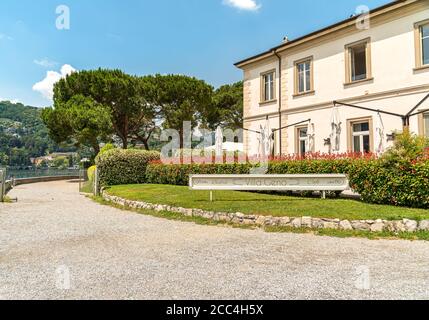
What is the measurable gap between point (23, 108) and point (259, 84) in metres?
74.4

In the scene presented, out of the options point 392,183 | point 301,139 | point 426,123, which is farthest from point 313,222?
point 301,139

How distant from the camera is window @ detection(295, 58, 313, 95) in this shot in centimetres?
1640

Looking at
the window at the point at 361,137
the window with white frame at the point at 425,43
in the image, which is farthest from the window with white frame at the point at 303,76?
the window with white frame at the point at 425,43

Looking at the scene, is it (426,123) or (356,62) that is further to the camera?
(356,62)

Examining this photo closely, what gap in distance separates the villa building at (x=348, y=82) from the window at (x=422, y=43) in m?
0.01

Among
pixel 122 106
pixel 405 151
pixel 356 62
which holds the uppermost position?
pixel 122 106

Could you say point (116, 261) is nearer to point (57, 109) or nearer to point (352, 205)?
point (352, 205)

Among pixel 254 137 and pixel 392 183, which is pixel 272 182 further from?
pixel 254 137

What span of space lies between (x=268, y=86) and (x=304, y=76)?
2.67m

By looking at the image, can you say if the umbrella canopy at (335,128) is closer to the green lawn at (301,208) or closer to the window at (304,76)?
the window at (304,76)

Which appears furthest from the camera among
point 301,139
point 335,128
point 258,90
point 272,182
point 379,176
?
point 258,90

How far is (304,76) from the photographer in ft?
55.1

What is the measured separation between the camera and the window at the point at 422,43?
12188mm
